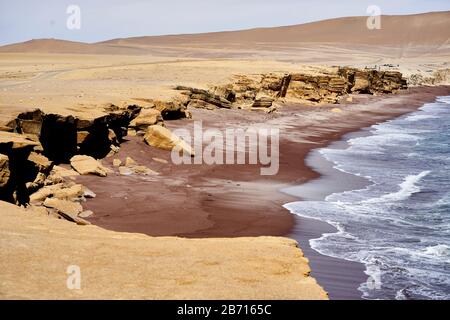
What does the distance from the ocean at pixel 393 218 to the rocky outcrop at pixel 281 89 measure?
26.9 ft

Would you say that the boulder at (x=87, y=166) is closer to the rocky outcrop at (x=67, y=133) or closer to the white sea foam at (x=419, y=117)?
the rocky outcrop at (x=67, y=133)

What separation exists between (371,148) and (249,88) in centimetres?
1346

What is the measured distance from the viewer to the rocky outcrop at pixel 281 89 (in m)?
31.7

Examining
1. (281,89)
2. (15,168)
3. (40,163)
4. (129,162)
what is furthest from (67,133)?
(281,89)

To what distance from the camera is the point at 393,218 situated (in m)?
14.3

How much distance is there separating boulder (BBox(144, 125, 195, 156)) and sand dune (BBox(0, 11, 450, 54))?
12664 cm

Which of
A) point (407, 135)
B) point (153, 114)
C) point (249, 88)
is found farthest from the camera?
point (249, 88)

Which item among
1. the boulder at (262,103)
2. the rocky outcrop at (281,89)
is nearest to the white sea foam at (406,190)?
the rocky outcrop at (281,89)

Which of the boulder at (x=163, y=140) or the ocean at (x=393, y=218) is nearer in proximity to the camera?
the ocean at (x=393, y=218)

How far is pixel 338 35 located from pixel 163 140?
164m

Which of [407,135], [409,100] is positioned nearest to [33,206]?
[407,135]

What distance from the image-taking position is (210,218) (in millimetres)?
13594

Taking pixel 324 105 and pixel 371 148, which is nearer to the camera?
pixel 371 148
